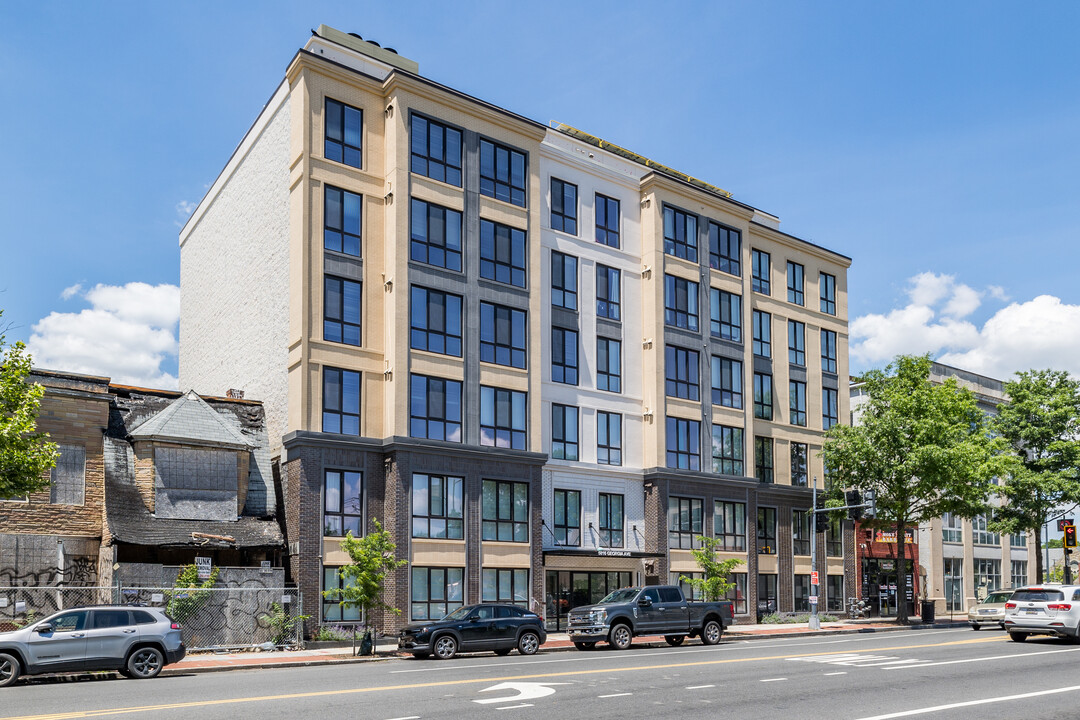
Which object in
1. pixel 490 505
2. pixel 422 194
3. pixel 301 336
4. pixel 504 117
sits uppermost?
pixel 504 117

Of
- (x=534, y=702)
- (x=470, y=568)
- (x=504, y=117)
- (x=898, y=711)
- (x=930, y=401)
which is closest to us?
(x=898, y=711)

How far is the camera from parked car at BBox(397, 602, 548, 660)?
26859mm

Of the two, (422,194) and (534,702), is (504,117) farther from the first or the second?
(534,702)

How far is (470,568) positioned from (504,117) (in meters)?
17.0

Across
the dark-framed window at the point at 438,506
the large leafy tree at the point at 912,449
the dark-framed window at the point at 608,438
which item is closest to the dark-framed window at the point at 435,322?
the dark-framed window at the point at 438,506

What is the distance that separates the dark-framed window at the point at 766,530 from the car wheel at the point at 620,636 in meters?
18.9

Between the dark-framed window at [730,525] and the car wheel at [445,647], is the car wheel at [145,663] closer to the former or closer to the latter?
the car wheel at [445,647]

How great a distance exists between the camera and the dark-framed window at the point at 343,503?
33844mm

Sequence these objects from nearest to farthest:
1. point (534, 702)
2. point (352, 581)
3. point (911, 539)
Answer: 1. point (534, 702)
2. point (352, 581)
3. point (911, 539)

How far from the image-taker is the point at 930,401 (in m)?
45.4

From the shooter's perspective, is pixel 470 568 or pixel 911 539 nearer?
pixel 470 568

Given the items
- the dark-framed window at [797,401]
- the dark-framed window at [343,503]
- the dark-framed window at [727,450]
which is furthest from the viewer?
the dark-framed window at [797,401]

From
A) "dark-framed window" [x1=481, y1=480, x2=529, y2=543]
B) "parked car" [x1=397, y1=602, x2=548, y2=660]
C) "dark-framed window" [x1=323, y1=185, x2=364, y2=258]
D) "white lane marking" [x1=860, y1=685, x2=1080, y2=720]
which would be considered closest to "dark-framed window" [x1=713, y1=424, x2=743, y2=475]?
"dark-framed window" [x1=481, y1=480, x2=529, y2=543]

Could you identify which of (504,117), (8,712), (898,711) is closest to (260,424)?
(504,117)
